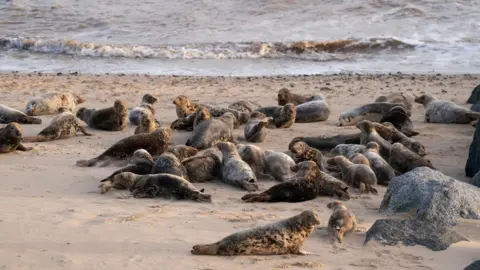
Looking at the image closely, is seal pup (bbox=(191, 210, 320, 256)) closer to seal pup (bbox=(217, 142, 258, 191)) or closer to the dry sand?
the dry sand

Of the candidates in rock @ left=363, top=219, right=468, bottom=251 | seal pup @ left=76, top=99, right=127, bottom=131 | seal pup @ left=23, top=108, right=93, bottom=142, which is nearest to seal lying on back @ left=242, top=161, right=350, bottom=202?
rock @ left=363, top=219, right=468, bottom=251

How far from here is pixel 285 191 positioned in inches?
241

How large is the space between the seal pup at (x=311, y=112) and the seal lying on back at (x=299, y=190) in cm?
359

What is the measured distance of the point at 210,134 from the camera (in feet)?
26.8

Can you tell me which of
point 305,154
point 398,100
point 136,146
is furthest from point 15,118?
point 398,100

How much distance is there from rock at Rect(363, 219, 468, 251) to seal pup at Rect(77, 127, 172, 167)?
3.07 m

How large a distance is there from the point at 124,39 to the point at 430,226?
15.4 m

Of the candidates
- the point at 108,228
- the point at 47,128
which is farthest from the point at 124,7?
the point at 108,228

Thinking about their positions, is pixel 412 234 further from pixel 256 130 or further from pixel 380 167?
pixel 256 130

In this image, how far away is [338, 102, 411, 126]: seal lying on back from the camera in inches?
377

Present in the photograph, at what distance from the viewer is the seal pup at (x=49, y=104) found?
10.3m

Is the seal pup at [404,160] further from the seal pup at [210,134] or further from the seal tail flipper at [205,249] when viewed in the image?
the seal tail flipper at [205,249]

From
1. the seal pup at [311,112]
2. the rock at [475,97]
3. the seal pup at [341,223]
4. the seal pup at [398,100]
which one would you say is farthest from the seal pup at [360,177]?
the rock at [475,97]

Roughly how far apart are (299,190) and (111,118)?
3.83 metres
